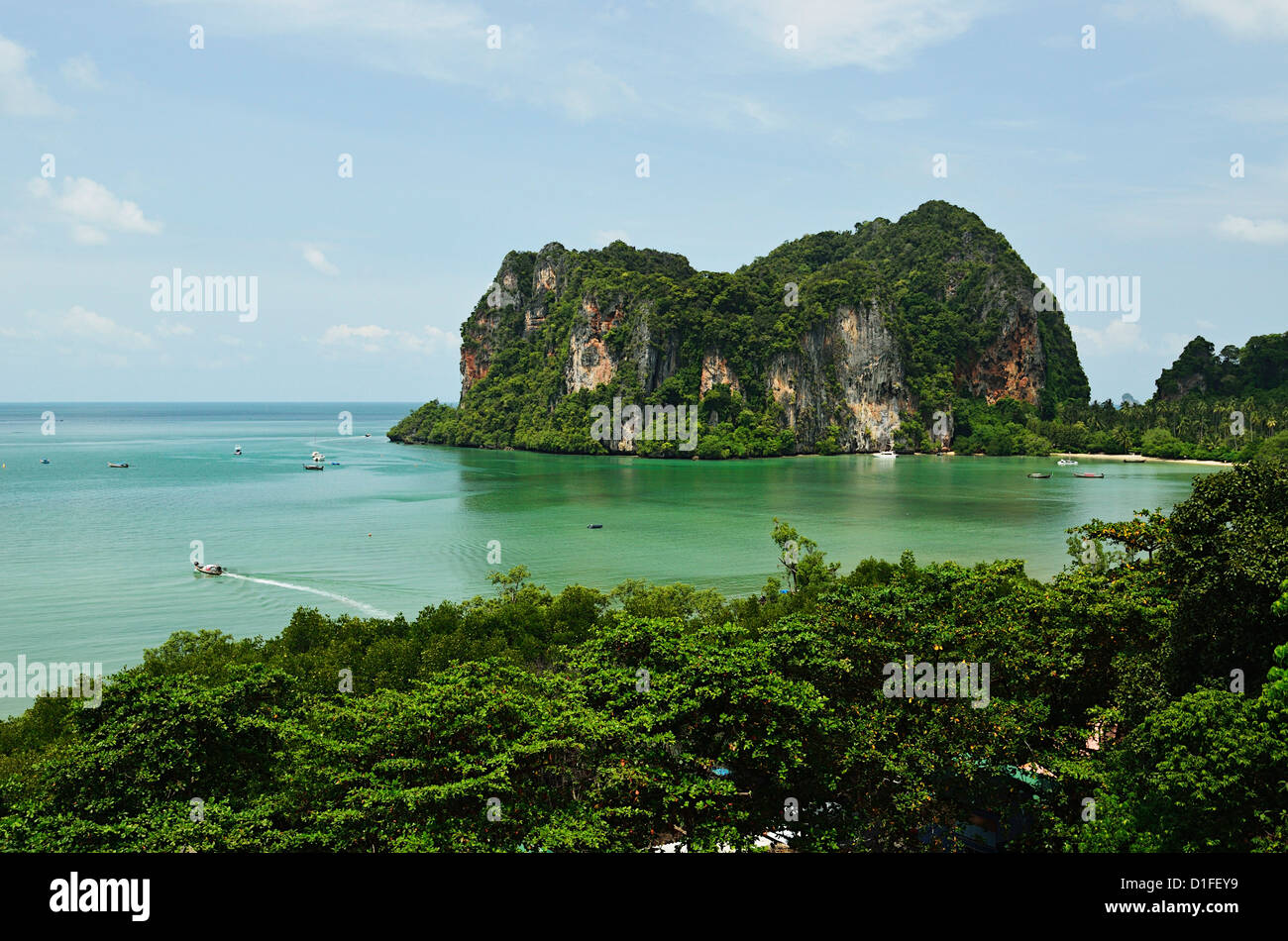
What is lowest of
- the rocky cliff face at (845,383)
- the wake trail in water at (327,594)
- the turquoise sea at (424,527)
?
the wake trail in water at (327,594)

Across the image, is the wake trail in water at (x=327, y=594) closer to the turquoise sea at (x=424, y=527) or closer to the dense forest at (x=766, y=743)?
the turquoise sea at (x=424, y=527)

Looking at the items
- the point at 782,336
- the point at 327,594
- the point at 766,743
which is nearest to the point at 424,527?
the point at 327,594

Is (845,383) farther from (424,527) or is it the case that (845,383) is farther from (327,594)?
(327,594)

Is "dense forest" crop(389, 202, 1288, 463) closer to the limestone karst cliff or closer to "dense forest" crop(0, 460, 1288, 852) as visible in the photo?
the limestone karst cliff

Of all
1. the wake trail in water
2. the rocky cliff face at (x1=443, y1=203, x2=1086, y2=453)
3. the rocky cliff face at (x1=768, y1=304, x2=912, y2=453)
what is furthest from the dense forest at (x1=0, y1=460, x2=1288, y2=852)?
the rocky cliff face at (x1=768, y1=304, x2=912, y2=453)

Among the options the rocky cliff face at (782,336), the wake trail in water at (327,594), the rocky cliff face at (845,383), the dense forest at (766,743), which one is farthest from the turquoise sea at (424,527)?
the rocky cliff face at (782,336)

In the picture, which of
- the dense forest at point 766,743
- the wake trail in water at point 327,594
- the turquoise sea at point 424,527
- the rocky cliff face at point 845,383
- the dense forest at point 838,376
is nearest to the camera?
the dense forest at point 766,743

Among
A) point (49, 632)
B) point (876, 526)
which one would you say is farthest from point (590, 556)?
point (49, 632)
